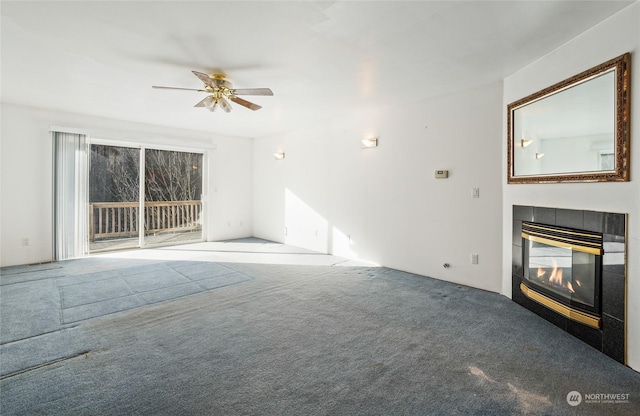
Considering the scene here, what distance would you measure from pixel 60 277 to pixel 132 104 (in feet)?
8.76

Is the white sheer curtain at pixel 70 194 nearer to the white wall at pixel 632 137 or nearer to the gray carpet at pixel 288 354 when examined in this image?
the gray carpet at pixel 288 354

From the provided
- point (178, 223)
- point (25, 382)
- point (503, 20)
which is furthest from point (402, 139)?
point (178, 223)

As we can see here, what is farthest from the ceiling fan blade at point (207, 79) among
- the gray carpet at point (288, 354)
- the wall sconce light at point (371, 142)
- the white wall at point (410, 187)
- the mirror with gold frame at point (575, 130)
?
the mirror with gold frame at point (575, 130)

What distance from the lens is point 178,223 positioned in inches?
268

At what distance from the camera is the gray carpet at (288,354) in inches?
69.3

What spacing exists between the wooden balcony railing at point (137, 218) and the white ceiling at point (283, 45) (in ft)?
7.24

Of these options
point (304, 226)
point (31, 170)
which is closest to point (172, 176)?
point (31, 170)

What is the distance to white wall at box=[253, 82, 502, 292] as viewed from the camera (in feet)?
12.1

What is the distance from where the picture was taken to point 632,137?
2.13m

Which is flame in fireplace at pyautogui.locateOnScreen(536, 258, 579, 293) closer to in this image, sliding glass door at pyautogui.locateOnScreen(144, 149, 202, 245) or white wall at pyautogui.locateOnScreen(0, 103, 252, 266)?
sliding glass door at pyautogui.locateOnScreen(144, 149, 202, 245)

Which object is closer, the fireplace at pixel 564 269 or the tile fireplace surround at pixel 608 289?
the tile fireplace surround at pixel 608 289

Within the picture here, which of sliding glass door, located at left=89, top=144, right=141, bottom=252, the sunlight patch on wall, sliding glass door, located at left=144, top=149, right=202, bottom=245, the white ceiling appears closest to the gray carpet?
sliding glass door, located at left=89, top=144, right=141, bottom=252

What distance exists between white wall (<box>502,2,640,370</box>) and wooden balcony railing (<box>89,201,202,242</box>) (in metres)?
6.34

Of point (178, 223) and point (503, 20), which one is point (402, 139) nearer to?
point (503, 20)
